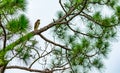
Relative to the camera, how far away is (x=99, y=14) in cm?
284

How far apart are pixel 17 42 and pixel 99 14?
3.52ft

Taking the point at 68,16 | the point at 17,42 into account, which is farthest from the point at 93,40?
the point at 17,42

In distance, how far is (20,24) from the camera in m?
1.66

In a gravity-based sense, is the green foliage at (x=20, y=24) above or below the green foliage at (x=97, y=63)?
below

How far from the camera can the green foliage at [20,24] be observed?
1.64 m

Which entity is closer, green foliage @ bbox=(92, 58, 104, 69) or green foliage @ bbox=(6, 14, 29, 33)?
green foliage @ bbox=(6, 14, 29, 33)

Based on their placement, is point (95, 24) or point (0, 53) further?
point (95, 24)

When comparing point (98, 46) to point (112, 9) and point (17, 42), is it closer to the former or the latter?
point (112, 9)

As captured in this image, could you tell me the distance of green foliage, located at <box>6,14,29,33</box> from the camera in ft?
5.40

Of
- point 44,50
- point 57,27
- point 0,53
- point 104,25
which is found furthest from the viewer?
point 57,27

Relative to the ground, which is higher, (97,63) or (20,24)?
(97,63)

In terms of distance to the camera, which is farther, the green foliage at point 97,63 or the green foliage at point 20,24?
the green foliage at point 97,63

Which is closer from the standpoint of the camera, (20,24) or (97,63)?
(20,24)

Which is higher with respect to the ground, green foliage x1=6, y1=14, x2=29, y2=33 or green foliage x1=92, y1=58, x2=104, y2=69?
green foliage x1=92, y1=58, x2=104, y2=69
